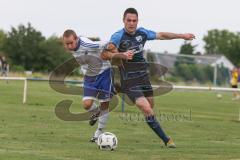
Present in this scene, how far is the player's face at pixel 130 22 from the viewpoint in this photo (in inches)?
456

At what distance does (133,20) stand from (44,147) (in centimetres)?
278

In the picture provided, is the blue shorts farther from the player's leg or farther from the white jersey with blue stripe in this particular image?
the white jersey with blue stripe

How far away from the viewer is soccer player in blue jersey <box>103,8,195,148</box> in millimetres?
11719

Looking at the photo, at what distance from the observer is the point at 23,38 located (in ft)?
275

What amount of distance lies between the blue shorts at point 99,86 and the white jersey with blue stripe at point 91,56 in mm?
106

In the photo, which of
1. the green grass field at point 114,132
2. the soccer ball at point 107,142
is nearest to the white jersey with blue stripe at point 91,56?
the green grass field at point 114,132

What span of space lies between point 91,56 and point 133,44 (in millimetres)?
1325

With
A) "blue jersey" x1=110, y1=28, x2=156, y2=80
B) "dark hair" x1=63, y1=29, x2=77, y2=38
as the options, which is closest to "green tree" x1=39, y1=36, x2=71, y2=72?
"dark hair" x1=63, y1=29, x2=77, y2=38

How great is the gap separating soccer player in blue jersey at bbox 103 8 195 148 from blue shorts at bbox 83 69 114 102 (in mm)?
771

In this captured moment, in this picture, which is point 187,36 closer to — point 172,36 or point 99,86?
point 172,36

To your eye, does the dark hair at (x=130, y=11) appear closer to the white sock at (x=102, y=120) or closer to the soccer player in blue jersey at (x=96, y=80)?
the soccer player in blue jersey at (x=96, y=80)

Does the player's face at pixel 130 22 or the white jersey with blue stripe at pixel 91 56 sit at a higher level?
the player's face at pixel 130 22

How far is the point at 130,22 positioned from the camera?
1165cm

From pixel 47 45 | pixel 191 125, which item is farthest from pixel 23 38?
pixel 191 125
